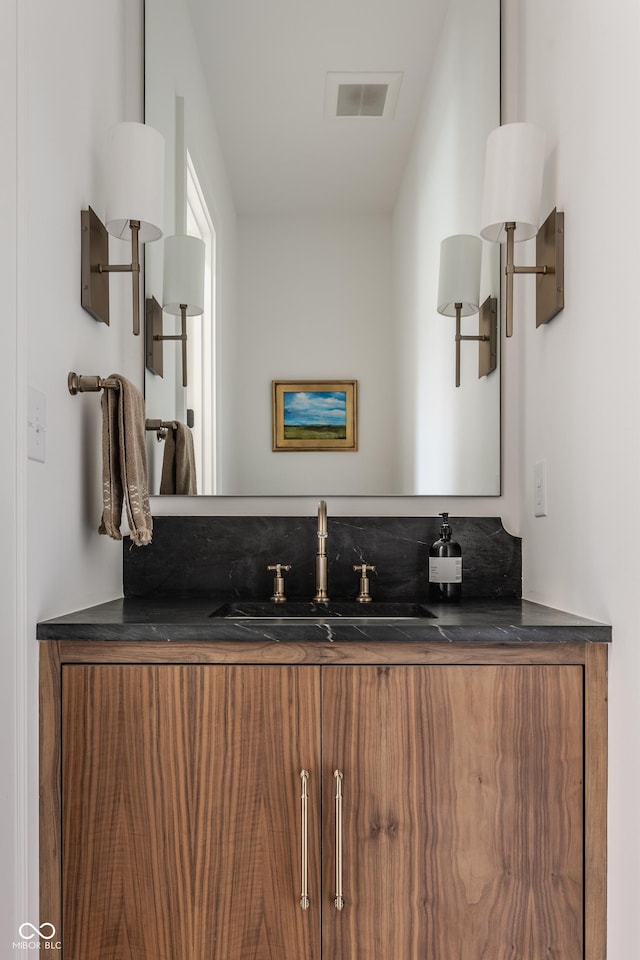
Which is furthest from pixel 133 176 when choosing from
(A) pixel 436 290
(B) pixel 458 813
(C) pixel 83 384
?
(B) pixel 458 813

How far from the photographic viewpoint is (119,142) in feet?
5.46

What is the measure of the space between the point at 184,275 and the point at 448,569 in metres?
0.97

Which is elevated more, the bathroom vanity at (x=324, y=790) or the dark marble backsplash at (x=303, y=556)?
the dark marble backsplash at (x=303, y=556)

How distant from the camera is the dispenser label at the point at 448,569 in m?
1.77

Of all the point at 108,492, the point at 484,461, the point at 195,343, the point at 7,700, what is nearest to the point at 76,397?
the point at 108,492

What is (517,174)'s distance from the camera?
5.31ft

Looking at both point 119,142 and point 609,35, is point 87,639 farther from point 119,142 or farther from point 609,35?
point 609,35

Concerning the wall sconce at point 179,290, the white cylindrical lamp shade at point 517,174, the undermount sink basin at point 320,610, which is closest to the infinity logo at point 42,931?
the undermount sink basin at point 320,610

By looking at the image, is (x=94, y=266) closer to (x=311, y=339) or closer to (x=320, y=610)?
(x=311, y=339)

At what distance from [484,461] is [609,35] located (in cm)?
95

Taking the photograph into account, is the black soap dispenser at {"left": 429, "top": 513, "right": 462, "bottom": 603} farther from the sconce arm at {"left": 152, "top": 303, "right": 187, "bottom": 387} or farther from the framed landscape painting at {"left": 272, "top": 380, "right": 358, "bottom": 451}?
the sconce arm at {"left": 152, "top": 303, "right": 187, "bottom": 387}

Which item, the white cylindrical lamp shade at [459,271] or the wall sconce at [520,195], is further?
the white cylindrical lamp shade at [459,271]

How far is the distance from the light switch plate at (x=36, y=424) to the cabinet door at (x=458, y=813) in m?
0.66

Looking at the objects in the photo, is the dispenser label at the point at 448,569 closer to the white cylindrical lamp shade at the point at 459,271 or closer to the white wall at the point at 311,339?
the white wall at the point at 311,339
